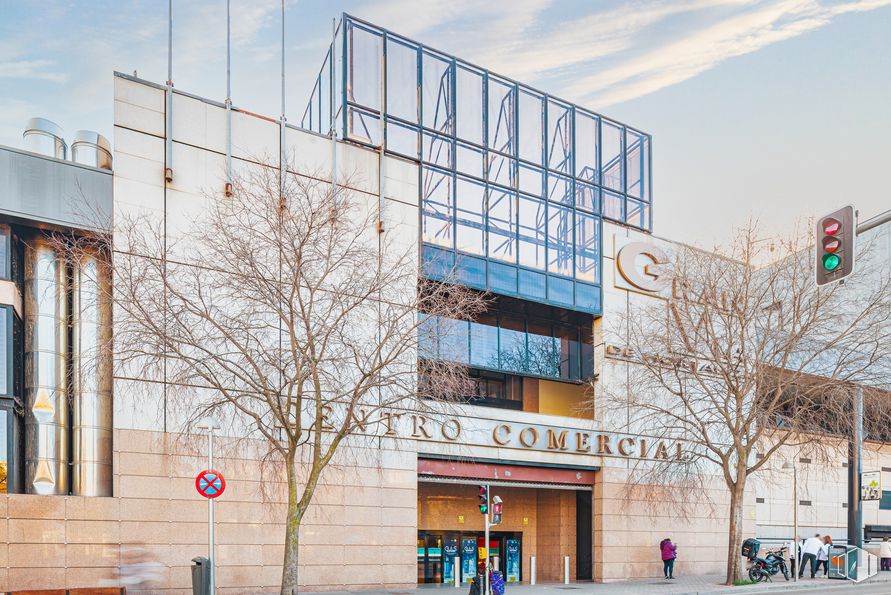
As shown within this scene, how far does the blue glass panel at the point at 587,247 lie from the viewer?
98.5ft

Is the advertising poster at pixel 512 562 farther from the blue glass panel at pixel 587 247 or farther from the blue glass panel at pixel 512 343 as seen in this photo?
the blue glass panel at pixel 587 247

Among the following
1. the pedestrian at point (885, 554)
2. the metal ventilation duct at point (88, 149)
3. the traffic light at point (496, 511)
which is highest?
the metal ventilation duct at point (88, 149)

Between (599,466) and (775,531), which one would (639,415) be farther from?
(775,531)

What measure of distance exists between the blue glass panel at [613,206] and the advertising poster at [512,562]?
43.6 ft

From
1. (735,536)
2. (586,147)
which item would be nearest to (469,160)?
(586,147)

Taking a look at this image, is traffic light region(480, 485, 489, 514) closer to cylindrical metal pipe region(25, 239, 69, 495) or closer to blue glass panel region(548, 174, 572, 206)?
cylindrical metal pipe region(25, 239, 69, 495)

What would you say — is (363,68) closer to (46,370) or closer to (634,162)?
(634,162)

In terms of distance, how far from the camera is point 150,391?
66.4 feet

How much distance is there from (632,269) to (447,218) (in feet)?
28.0

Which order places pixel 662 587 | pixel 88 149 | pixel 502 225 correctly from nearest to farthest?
1. pixel 88 149
2. pixel 662 587
3. pixel 502 225

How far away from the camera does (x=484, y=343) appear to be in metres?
28.5

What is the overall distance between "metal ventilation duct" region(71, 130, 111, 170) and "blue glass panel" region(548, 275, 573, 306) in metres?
15.1

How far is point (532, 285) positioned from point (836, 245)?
18.9 metres

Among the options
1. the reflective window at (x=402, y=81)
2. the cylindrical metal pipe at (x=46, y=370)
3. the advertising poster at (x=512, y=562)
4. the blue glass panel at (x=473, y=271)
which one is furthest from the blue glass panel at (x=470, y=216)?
the cylindrical metal pipe at (x=46, y=370)
